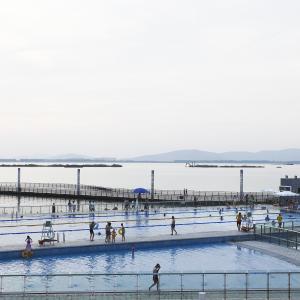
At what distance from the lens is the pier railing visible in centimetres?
1447

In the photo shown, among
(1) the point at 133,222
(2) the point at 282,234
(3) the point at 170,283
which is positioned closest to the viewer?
(3) the point at 170,283

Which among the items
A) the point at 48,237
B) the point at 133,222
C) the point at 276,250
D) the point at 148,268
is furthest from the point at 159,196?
the point at 148,268

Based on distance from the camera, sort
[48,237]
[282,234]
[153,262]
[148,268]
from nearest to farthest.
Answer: [148,268] < [153,262] < [48,237] < [282,234]

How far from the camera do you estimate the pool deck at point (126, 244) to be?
23484 millimetres

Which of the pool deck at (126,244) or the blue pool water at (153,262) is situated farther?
the pool deck at (126,244)

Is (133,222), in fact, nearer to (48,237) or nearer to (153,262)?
(48,237)

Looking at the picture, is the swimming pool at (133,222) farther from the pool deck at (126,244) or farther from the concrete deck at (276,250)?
the concrete deck at (276,250)

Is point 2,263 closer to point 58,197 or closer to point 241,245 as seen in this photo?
point 241,245

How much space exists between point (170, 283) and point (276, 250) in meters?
11.2

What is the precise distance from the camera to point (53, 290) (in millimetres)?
14492

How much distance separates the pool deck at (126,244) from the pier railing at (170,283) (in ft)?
28.7

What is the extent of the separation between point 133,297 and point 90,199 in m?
52.6

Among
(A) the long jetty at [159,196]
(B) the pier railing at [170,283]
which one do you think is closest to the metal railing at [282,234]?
(B) the pier railing at [170,283]

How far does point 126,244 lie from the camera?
25.6 meters
